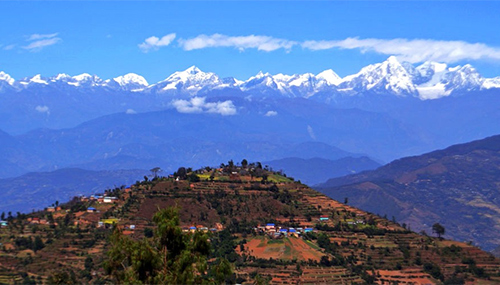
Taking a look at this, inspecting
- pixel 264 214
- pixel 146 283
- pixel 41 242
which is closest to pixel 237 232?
pixel 264 214

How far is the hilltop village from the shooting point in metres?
102

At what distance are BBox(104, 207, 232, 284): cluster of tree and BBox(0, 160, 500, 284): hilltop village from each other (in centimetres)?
4626

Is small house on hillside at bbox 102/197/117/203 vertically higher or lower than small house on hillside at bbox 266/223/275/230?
higher

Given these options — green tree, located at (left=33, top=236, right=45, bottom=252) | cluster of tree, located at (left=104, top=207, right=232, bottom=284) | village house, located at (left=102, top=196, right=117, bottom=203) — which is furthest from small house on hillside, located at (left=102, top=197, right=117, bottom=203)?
cluster of tree, located at (left=104, top=207, right=232, bottom=284)

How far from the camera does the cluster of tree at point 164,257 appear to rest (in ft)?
133

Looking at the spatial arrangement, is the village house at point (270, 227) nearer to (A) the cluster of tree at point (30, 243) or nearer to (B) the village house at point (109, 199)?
(B) the village house at point (109, 199)

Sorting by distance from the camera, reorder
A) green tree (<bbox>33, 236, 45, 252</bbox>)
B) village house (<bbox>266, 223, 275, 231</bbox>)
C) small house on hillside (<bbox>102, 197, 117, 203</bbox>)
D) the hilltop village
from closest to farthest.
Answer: the hilltop village, green tree (<bbox>33, 236, 45, 252</bbox>), village house (<bbox>266, 223, 275, 231</bbox>), small house on hillside (<bbox>102, 197, 117, 203</bbox>)

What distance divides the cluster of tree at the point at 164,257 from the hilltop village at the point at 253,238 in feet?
152

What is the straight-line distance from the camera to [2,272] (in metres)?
90.9

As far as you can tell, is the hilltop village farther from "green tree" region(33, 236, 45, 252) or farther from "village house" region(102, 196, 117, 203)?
"village house" region(102, 196, 117, 203)

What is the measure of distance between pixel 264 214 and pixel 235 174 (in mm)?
21175

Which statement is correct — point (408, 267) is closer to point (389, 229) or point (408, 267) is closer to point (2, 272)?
point (389, 229)

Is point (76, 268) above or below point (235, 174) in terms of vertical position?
below

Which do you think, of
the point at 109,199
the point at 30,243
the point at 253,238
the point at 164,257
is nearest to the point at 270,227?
the point at 253,238
